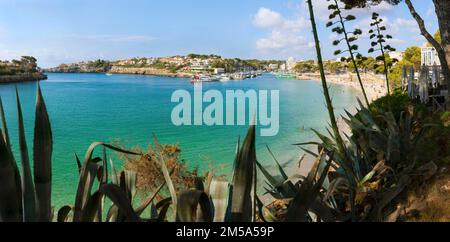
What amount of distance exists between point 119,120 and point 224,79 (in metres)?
66.6

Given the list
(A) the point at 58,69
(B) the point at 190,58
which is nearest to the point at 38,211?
(B) the point at 190,58

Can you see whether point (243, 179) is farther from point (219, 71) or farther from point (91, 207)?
point (219, 71)

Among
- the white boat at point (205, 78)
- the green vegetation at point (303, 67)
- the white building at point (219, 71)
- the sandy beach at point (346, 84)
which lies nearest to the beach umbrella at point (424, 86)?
the sandy beach at point (346, 84)

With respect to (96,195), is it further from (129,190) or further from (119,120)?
(119,120)

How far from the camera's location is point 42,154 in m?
1.24

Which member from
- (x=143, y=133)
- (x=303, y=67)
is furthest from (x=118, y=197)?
(x=303, y=67)

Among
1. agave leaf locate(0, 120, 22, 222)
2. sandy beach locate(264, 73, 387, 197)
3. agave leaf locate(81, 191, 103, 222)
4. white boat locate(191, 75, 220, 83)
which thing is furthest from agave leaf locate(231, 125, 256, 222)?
white boat locate(191, 75, 220, 83)

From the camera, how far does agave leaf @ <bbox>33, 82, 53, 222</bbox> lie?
1.21 m

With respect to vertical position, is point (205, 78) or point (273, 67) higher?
point (273, 67)

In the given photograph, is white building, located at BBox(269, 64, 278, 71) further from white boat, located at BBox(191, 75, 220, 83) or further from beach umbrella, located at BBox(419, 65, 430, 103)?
beach umbrella, located at BBox(419, 65, 430, 103)

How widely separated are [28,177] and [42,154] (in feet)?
0.51

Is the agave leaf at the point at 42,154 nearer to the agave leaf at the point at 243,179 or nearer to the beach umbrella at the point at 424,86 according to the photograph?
the agave leaf at the point at 243,179
